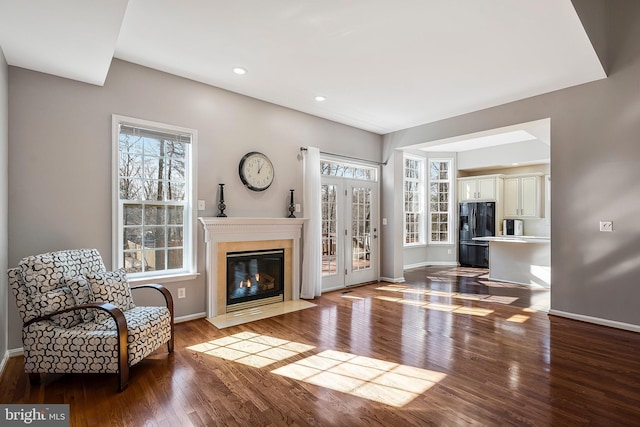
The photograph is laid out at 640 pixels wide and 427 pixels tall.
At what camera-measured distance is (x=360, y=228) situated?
19.8ft

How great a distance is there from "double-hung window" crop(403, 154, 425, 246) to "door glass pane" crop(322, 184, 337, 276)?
3162 mm

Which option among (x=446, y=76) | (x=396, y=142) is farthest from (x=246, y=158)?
(x=396, y=142)

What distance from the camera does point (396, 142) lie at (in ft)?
20.2

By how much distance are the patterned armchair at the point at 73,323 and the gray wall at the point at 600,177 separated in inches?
188

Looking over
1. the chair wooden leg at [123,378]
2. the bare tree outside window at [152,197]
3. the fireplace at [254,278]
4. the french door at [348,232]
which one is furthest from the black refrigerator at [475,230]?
the chair wooden leg at [123,378]

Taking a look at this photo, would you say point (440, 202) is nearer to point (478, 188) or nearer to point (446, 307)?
point (478, 188)

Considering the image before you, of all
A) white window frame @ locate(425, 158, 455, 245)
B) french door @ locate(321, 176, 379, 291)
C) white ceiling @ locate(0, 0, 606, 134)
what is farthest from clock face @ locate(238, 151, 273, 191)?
white window frame @ locate(425, 158, 455, 245)

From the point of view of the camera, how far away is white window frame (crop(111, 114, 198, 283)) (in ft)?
11.1

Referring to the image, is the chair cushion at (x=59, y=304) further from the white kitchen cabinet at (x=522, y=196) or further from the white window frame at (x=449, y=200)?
the white kitchen cabinet at (x=522, y=196)

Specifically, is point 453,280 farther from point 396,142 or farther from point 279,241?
point 279,241

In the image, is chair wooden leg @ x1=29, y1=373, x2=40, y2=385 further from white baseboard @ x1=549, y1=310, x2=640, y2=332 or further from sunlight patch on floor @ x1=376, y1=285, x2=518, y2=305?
white baseboard @ x1=549, y1=310, x2=640, y2=332

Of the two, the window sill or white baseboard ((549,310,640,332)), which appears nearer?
the window sill

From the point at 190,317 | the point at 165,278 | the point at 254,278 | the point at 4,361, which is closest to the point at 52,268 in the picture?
the point at 4,361

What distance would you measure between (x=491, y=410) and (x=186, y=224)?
138 inches
